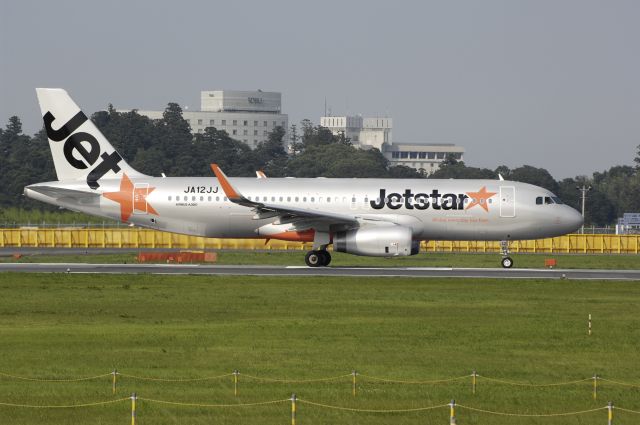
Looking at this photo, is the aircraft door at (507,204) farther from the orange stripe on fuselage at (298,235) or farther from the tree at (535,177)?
the tree at (535,177)

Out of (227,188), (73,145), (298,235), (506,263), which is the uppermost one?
(73,145)

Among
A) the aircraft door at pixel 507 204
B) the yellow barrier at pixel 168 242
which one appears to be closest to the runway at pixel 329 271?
the aircraft door at pixel 507 204

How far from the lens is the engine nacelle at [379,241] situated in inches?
2088

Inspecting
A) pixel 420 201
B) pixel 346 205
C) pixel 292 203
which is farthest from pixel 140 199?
pixel 420 201

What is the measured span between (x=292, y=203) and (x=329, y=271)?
4772 mm

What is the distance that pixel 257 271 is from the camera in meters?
54.6

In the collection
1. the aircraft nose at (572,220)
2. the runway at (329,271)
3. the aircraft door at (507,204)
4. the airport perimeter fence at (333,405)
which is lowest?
the airport perimeter fence at (333,405)

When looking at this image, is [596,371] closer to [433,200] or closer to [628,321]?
[628,321]

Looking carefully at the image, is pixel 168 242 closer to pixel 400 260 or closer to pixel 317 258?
pixel 400 260

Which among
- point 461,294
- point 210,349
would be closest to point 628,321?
point 461,294

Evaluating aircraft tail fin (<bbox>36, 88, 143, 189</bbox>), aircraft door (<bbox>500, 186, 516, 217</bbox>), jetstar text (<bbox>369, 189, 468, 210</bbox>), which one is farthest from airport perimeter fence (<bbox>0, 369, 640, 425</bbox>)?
aircraft tail fin (<bbox>36, 88, 143, 189</bbox>)

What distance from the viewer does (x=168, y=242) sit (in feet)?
273

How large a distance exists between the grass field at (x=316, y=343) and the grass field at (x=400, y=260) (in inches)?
592

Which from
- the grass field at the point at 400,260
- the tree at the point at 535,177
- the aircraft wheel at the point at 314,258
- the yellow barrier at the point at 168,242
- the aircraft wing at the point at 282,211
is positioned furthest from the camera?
the tree at the point at 535,177
